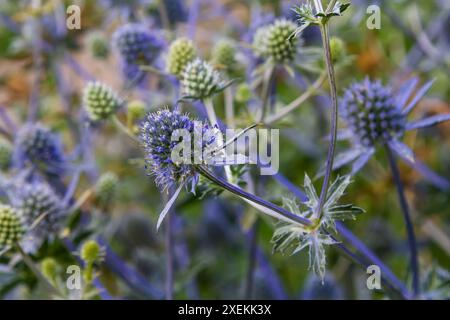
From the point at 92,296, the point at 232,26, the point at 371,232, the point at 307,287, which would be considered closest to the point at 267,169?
the point at 92,296

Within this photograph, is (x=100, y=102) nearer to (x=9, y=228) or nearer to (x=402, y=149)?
(x=9, y=228)

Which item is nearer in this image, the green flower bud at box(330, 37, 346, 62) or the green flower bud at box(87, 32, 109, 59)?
the green flower bud at box(330, 37, 346, 62)

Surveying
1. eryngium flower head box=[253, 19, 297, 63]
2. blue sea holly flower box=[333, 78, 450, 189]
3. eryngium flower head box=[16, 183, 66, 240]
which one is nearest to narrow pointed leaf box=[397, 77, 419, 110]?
blue sea holly flower box=[333, 78, 450, 189]

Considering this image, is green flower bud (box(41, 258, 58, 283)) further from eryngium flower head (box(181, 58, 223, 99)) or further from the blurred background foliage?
eryngium flower head (box(181, 58, 223, 99))

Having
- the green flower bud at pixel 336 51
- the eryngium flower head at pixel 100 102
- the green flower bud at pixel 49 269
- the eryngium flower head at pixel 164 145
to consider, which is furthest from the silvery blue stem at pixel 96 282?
the green flower bud at pixel 336 51

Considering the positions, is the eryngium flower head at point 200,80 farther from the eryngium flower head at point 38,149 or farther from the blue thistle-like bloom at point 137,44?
the eryngium flower head at point 38,149

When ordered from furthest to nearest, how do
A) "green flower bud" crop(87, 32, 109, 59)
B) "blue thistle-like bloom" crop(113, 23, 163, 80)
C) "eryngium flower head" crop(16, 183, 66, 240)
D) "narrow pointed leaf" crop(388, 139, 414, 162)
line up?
"green flower bud" crop(87, 32, 109, 59)
"blue thistle-like bloom" crop(113, 23, 163, 80)
"eryngium flower head" crop(16, 183, 66, 240)
"narrow pointed leaf" crop(388, 139, 414, 162)
